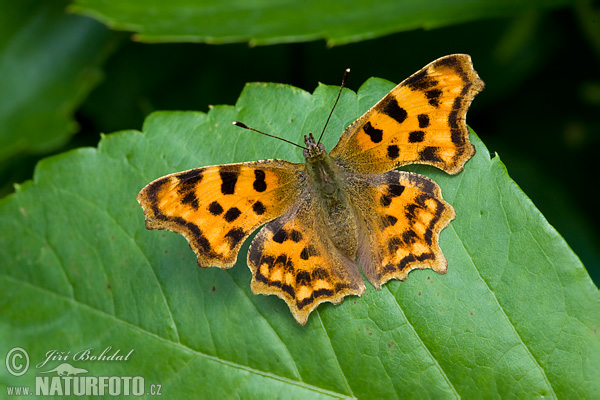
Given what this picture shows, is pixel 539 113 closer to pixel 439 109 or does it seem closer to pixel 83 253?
pixel 439 109

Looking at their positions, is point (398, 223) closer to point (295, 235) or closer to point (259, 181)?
point (295, 235)

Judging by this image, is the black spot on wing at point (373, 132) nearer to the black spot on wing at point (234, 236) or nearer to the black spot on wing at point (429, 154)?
the black spot on wing at point (429, 154)

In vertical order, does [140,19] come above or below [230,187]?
above

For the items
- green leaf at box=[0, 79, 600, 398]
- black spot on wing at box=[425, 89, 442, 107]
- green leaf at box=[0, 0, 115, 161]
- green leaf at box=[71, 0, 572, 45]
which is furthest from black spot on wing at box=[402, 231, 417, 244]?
green leaf at box=[0, 0, 115, 161]

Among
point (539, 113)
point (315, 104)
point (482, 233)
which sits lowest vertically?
point (482, 233)

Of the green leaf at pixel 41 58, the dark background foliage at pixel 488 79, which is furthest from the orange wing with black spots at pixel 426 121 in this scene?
the green leaf at pixel 41 58

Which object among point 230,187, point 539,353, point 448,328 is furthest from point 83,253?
point 539,353

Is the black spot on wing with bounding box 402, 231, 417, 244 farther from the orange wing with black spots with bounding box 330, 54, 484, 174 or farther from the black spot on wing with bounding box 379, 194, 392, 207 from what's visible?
the orange wing with black spots with bounding box 330, 54, 484, 174
